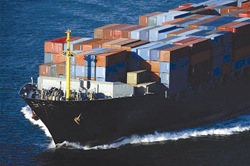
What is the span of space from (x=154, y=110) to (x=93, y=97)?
24.0 feet

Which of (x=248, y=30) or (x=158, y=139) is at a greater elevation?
(x=248, y=30)

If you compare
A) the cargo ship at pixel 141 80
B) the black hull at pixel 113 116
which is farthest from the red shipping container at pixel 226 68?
the black hull at pixel 113 116

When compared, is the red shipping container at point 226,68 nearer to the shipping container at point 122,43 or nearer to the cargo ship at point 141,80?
the cargo ship at point 141,80

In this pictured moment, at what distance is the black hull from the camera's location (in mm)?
97812

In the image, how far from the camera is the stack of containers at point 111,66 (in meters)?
99.9

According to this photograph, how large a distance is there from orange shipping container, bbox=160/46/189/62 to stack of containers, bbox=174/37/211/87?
1.35 m

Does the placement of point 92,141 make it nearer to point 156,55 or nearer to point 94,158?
point 94,158

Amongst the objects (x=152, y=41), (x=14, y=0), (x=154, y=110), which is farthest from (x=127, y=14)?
(x=154, y=110)

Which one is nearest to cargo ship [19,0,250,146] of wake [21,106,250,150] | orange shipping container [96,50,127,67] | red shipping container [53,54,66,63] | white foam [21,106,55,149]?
orange shipping container [96,50,127,67]

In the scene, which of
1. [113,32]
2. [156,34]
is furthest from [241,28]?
[113,32]

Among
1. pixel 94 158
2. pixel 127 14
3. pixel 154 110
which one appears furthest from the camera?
pixel 127 14

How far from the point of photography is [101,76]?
100 metres

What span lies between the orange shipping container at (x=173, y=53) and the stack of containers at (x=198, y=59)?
1.35 meters

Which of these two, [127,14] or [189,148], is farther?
[127,14]
